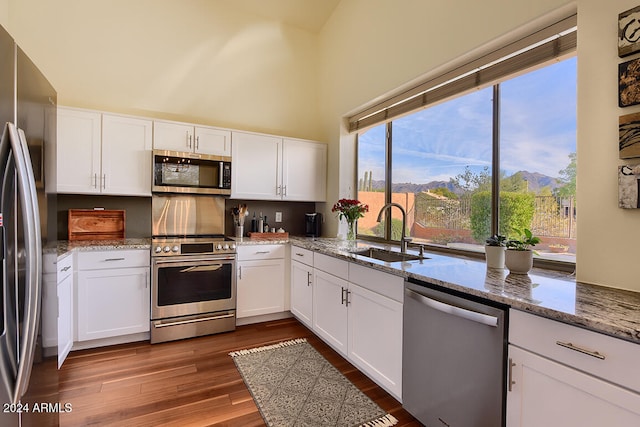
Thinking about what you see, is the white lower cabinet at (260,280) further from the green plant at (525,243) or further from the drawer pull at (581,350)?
the drawer pull at (581,350)

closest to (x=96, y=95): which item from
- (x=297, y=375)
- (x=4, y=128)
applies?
(x=4, y=128)

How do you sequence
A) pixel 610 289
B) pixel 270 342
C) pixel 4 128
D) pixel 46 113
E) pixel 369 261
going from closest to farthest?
1. pixel 4 128
2. pixel 46 113
3. pixel 610 289
4. pixel 369 261
5. pixel 270 342

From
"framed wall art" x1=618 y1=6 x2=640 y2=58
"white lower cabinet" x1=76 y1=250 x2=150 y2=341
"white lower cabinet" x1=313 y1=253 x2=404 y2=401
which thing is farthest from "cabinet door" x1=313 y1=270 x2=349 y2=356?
"framed wall art" x1=618 y1=6 x2=640 y2=58

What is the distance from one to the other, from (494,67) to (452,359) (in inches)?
75.3

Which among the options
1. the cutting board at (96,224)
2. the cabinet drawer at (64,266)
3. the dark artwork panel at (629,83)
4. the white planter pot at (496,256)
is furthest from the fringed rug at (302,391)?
the dark artwork panel at (629,83)

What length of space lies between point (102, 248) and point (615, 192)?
11.7 ft

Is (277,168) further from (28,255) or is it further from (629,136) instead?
(629,136)

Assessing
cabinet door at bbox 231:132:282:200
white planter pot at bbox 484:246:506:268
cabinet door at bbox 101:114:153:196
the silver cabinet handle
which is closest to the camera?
the silver cabinet handle

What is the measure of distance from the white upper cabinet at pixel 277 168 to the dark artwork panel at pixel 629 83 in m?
2.94

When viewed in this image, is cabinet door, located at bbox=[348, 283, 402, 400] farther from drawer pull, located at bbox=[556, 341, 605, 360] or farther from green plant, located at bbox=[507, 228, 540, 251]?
drawer pull, located at bbox=[556, 341, 605, 360]

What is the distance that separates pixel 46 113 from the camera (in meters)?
1.38

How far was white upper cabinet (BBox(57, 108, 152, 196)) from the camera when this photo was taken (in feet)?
9.27

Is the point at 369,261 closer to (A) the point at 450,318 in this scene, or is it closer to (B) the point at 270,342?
(A) the point at 450,318

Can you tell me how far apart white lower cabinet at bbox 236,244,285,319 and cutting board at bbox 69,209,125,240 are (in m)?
1.30
